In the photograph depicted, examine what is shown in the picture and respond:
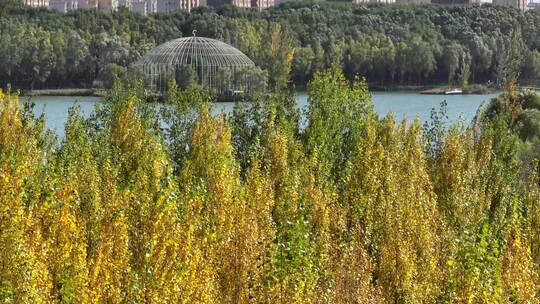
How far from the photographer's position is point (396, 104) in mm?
71500

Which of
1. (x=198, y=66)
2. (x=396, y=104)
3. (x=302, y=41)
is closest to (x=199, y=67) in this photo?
(x=198, y=66)

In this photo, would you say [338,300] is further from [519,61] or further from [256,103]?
[519,61]

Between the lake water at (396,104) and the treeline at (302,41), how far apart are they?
4.42m

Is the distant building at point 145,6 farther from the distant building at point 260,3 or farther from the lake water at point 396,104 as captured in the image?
the lake water at point 396,104

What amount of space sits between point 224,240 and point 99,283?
240cm

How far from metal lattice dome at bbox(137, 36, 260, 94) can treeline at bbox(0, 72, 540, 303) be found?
4040 cm

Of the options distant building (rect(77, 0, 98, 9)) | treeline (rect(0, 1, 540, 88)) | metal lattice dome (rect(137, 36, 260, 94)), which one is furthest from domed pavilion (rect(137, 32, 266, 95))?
distant building (rect(77, 0, 98, 9))

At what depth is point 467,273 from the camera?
1302 centimetres

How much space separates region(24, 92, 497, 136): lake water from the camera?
58.4 metres

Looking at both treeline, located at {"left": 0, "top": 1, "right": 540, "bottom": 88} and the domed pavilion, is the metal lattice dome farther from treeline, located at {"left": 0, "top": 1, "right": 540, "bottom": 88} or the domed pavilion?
treeline, located at {"left": 0, "top": 1, "right": 540, "bottom": 88}

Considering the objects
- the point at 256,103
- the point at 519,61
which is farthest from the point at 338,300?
the point at 519,61

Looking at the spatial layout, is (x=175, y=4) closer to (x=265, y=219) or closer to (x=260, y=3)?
(x=260, y=3)

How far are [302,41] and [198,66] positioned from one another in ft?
94.1

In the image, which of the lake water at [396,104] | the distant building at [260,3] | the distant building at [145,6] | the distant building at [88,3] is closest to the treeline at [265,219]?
the lake water at [396,104]
